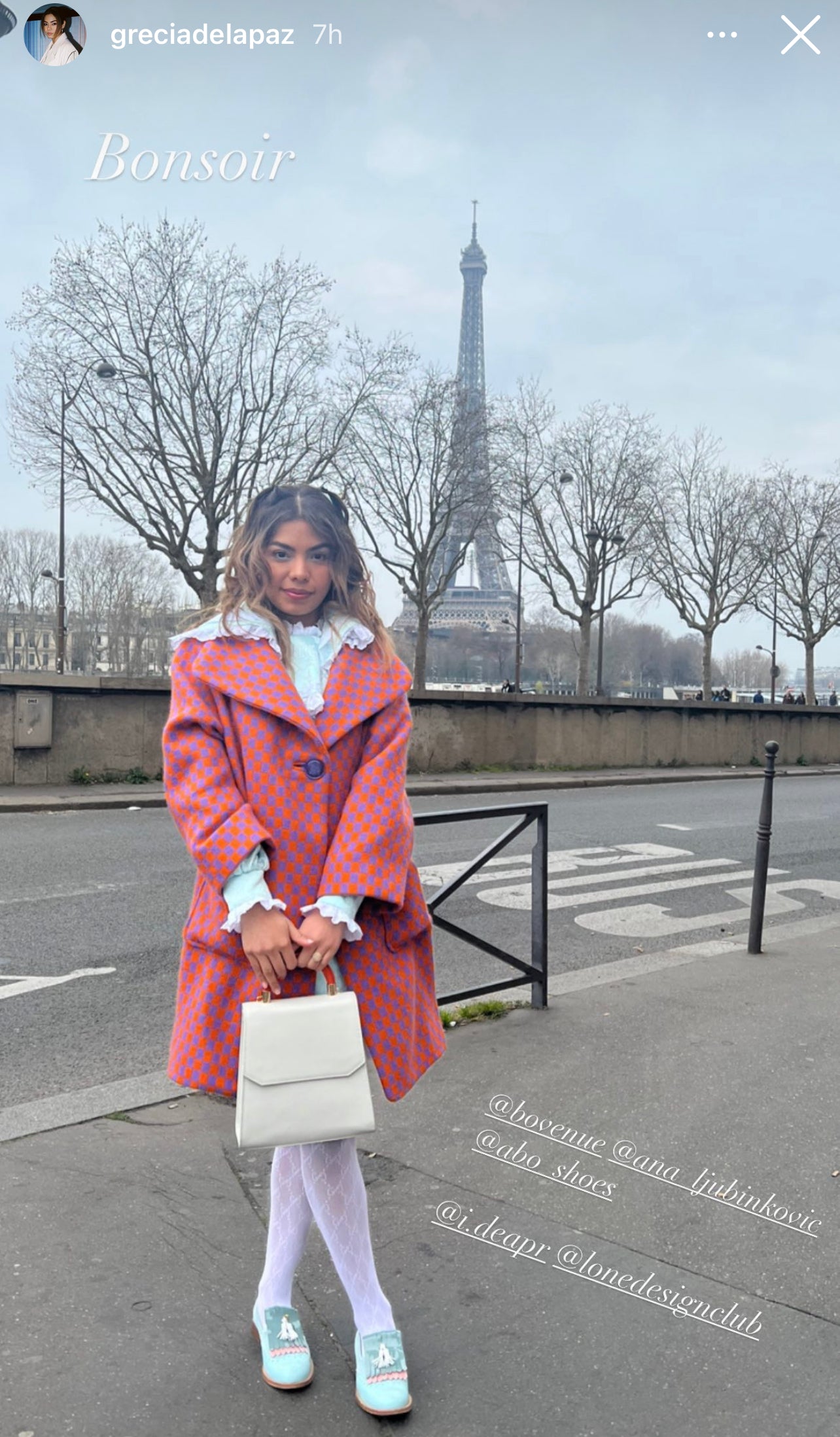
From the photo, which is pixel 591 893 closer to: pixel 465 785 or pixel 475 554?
pixel 465 785

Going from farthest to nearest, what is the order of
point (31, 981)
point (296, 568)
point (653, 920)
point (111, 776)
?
point (111, 776), point (653, 920), point (31, 981), point (296, 568)

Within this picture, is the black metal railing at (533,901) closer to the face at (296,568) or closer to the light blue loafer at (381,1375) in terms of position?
the face at (296,568)

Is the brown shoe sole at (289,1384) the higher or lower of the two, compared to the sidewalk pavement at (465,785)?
lower

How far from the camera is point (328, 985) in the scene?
87.1 inches

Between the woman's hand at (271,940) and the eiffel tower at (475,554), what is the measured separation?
1468 inches

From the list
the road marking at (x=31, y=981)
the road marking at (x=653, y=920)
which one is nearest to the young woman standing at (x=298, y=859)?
the road marking at (x=31, y=981)

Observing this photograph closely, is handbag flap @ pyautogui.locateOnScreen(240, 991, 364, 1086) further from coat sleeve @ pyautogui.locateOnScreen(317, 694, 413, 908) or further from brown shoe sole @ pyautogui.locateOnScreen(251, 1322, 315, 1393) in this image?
brown shoe sole @ pyautogui.locateOnScreen(251, 1322, 315, 1393)

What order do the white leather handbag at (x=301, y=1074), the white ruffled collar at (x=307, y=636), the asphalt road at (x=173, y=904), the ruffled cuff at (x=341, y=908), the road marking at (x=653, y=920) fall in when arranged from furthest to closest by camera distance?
the road marking at (x=653, y=920)
the asphalt road at (x=173, y=904)
the white ruffled collar at (x=307, y=636)
the ruffled cuff at (x=341, y=908)
the white leather handbag at (x=301, y=1074)

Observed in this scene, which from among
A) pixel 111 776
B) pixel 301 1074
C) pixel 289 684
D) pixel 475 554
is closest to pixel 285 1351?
pixel 301 1074

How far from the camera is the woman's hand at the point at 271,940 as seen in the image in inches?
83.4

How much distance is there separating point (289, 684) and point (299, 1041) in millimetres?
722

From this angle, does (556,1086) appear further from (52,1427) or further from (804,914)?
(804,914)

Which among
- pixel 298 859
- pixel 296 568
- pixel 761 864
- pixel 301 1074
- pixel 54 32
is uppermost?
pixel 54 32

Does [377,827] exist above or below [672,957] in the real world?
above
